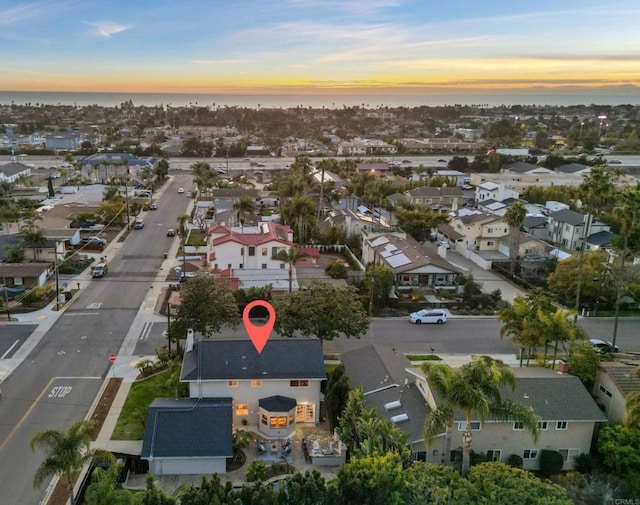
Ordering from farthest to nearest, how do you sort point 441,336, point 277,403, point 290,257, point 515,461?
point 290,257 → point 441,336 → point 277,403 → point 515,461

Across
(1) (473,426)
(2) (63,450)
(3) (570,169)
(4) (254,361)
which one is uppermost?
(2) (63,450)

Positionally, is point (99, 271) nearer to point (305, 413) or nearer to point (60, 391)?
point (60, 391)

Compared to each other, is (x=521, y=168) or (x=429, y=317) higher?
(x=521, y=168)

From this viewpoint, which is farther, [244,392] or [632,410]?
[244,392]

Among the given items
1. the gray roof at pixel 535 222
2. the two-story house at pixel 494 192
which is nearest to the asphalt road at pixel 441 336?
the gray roof at pixel 535 222

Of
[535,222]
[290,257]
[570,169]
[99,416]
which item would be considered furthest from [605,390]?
[570,169]

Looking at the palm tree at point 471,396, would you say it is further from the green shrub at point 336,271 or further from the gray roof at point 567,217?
the gray roof at point 567,217

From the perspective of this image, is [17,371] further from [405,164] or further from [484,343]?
[405,164]
